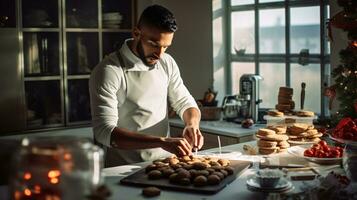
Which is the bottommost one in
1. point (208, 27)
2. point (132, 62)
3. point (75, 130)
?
point (75, 130)

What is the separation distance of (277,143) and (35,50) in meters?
2.17

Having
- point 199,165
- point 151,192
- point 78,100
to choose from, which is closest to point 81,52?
point 78,100

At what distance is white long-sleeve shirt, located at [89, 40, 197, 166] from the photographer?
2295mm

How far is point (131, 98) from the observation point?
2514 mm

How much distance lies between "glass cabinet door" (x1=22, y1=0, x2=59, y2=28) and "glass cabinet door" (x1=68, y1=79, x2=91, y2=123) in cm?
49

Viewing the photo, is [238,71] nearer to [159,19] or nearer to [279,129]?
[279,129]

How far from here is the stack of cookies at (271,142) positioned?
2.47 meters

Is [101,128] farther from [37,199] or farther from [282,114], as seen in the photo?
[37,199]

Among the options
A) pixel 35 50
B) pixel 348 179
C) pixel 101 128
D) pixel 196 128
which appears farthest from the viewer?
pixel 35 50

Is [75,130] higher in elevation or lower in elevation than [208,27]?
lower

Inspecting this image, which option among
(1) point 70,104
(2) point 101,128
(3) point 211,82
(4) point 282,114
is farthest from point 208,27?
(2) point 101,128

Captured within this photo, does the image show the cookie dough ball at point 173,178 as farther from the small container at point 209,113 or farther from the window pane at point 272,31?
the window pane at point 272,31

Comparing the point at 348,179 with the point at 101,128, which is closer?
the point at 348,179

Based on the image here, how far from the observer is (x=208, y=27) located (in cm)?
431
